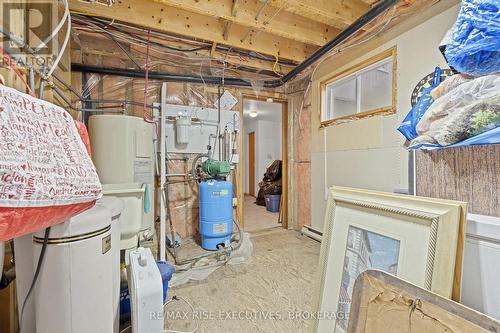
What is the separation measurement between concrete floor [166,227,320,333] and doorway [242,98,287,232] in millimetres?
1405

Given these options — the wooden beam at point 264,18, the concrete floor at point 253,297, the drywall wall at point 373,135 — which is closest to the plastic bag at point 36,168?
the concrete floor at point 253,297

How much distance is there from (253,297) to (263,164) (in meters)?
5.30

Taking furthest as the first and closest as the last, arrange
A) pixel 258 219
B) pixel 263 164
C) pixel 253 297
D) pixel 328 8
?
pixel 263 164
pixel 258 219
pixel 328 8
pixel 253 297

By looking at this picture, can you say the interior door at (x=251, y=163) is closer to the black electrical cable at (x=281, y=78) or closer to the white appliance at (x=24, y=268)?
the black electrical cable at (x=281, y=78)

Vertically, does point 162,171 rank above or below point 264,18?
below

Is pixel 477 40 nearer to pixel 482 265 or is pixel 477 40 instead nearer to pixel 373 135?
pixel 482 265

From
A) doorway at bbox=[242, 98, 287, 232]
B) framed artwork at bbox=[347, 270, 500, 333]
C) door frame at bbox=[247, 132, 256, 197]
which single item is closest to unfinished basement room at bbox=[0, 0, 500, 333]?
framed artwork at bbox=[347, 270, 500, 333]

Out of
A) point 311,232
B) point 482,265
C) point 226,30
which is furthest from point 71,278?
point 311,232

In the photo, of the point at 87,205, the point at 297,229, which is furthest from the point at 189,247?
the point at 87,205

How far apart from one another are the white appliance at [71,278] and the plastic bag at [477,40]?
1560 millimetres

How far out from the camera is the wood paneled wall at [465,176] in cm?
64

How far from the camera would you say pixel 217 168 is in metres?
2.68

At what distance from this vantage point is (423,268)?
0.70 meters

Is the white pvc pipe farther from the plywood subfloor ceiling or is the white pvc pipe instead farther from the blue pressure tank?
the plywood subfloor ceiling
